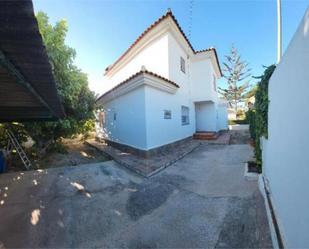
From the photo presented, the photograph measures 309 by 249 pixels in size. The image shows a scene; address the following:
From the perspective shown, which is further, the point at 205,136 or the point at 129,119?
the point at 205,136

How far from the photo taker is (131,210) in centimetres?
387

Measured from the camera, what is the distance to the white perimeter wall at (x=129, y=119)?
8.02m

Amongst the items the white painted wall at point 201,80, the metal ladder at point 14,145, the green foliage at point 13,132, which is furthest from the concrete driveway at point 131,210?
the white painted wall at point 201,80

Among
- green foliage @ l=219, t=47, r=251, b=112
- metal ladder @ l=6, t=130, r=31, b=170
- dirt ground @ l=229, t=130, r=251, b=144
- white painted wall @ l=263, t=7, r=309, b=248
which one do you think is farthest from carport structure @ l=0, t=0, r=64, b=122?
green foliage @ l=219, t=47, r=251, b=112

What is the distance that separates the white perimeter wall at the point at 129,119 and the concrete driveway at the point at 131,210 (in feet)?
8.76

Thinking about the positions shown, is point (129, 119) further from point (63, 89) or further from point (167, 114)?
point (63, 89)

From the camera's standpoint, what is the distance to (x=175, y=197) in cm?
438

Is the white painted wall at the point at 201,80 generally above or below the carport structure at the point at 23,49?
above

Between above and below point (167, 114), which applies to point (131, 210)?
below

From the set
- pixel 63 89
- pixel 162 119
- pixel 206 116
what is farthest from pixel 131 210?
pixel 206 116

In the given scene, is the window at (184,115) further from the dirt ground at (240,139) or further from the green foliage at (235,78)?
the green foliage at (235,78)

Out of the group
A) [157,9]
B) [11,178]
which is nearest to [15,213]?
[11,178]

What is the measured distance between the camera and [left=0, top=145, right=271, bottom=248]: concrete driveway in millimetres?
2916

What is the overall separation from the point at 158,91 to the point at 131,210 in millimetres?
6029
